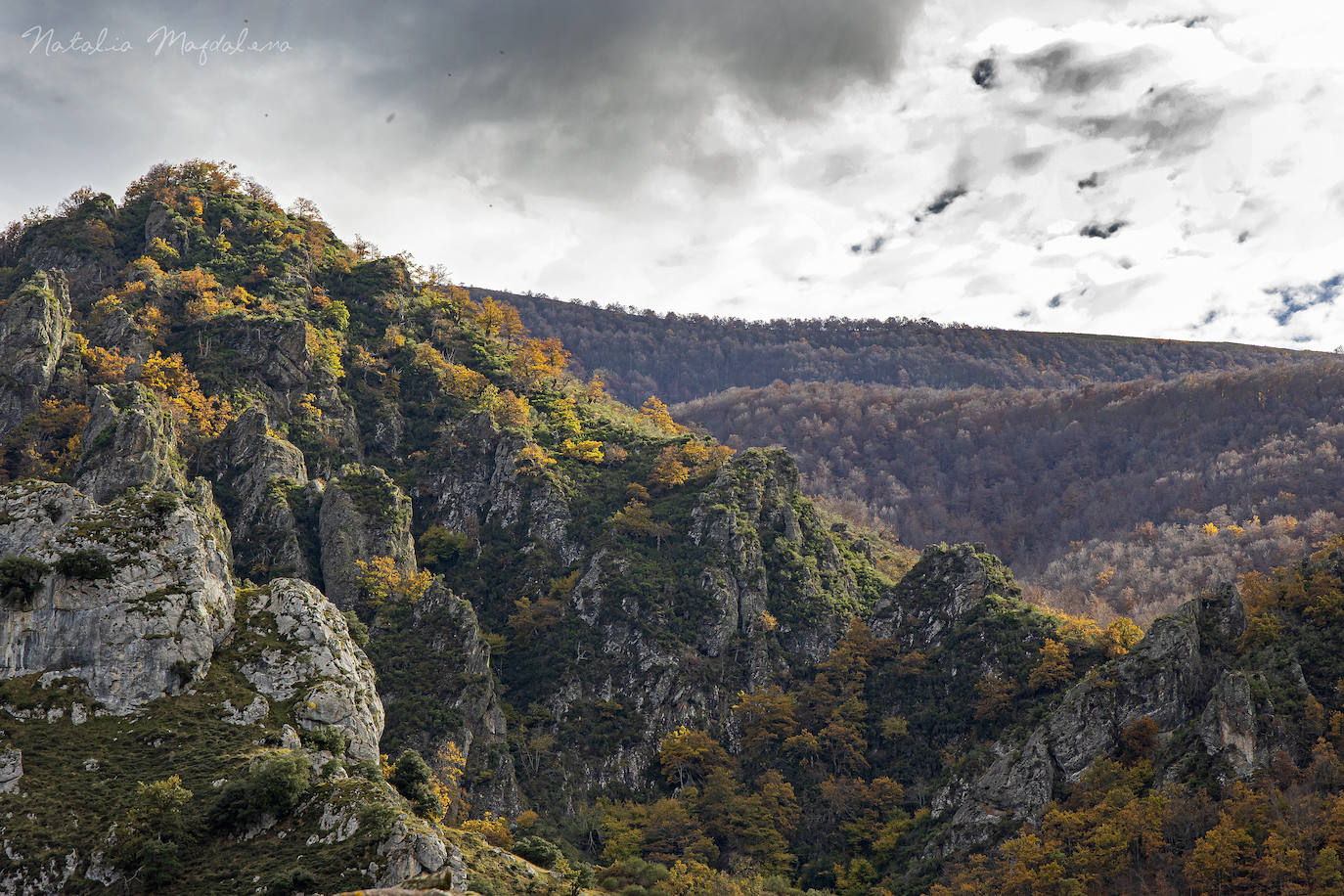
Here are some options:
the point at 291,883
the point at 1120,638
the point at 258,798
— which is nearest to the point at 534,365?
the point at 1120,638

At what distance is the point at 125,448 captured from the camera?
3209 inches

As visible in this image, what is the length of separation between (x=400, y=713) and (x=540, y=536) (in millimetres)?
32302

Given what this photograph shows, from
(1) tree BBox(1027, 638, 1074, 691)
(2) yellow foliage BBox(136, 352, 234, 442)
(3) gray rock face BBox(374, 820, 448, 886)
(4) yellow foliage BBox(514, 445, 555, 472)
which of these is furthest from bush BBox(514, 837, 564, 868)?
(2) yellow foliage BBox(136, 352, 234, 442)

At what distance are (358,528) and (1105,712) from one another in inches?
2921

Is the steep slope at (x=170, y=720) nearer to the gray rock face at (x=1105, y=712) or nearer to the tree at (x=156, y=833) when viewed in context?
the tree at (x=156, y=833)

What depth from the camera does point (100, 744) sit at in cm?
4553

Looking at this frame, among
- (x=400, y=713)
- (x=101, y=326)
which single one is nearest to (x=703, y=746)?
(x=400, y=713)

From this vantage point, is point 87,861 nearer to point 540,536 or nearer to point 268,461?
point 268,461

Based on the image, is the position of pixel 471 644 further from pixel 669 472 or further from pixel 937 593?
pixel 937 593

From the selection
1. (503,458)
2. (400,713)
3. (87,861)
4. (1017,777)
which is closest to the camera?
(87,861)

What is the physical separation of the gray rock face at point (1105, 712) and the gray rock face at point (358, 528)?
6134 cm

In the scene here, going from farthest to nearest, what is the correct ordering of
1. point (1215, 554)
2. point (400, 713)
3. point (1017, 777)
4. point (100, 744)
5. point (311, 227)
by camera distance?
1. point (1215, 554)
2. point (311, 227)
3. point (400, 713)
4. point (1017, 777)
5. point (100, 744)

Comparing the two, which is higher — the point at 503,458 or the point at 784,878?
the point at 503,458

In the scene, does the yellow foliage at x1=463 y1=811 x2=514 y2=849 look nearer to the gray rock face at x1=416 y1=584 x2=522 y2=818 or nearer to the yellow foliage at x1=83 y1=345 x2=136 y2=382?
the gray rock face at x1=416 y1=584 x2=522 y2=818
